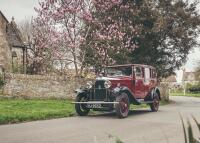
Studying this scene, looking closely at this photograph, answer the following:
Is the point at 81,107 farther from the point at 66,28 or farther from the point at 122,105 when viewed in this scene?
the point at 66,28

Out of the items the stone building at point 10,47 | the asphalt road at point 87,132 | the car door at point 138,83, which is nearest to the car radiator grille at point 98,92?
the car door at point 138,83

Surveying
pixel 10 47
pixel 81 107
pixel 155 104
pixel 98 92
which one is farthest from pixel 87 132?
pixel 10 47

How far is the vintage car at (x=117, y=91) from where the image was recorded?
15.5 meters

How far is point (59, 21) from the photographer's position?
2970cm

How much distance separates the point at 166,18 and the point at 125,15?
290 cm

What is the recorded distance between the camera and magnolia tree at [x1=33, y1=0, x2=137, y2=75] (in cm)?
2911

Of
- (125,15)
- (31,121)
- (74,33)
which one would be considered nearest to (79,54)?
(74,33)

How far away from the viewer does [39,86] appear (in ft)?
80.3

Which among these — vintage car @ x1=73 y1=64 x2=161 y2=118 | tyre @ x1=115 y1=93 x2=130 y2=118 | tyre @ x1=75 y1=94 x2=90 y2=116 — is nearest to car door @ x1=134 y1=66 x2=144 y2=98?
vintage car @ x1=73 y1=64 x2=161 y2=118

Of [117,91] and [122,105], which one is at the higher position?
[117,91]

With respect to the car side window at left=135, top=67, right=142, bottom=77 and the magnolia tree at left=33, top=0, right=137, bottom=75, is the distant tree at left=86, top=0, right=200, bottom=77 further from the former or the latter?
the car side window at left=135, top=67, right=142, bottom=77

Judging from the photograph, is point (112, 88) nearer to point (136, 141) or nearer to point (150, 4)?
point (136, 141)

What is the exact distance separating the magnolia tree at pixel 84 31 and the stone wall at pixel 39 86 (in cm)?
293

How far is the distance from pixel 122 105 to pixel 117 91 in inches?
21.1
